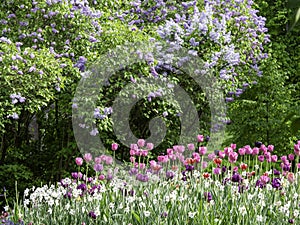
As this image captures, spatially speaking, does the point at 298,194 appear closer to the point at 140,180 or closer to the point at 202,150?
the point at 202,150

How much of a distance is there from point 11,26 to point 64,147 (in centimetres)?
166

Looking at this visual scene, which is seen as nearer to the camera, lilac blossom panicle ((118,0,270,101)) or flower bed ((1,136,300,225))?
flower bed ((1,136,300,225))

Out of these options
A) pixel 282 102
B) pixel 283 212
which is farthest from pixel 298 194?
pixel 282 102

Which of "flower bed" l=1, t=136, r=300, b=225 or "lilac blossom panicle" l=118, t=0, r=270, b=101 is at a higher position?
"lilac blossom panicle" l=118, t=0, r=270, b=101

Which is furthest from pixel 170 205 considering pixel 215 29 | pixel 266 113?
pixel 266 113

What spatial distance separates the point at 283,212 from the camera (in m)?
3.01

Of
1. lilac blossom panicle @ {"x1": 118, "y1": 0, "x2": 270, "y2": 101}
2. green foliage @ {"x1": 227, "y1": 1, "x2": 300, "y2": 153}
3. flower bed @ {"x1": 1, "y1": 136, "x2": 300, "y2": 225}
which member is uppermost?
lilac blossom panicle @ {"x1": 118, "y1": 0, "x2": 270, "y2": 101}

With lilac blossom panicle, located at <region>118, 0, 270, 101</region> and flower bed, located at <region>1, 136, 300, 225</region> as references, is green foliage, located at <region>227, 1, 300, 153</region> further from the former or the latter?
flower bed, located at <region>1, 136, 300, 225</region>

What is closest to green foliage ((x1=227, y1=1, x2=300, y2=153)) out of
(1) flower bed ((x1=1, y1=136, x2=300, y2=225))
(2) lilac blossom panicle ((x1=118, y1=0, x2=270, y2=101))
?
(2) lilac blossom panicle ((x1=118, y1=0, x2=270, y2=101))

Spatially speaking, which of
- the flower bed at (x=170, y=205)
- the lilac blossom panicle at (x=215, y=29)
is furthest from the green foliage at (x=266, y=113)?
the flower bed at (x=170, y=205)

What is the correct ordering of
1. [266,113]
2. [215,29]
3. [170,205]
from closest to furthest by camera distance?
[170,205] → [215,29] → [266,113]

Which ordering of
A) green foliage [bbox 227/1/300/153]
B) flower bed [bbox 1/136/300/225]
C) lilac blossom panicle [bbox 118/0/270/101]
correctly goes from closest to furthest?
1. flower bed [bbox 1/136/300/225]
2. lilac blossom panicle [bbox 118/0/270/101]
3. green foliage [bbox 227/1/300/153]

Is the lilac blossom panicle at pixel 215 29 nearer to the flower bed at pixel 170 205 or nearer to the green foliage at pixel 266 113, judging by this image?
the green foliage at pixel 266 113

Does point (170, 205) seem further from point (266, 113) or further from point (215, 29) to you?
point (266, 113)
